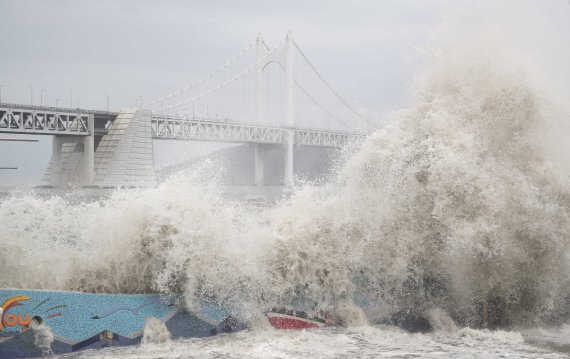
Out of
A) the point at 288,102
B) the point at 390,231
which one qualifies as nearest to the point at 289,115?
the point at 288,102

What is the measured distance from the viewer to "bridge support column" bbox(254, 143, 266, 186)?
163 feet

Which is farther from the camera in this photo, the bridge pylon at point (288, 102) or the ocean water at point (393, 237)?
the bridge pylon at point (288, 102)

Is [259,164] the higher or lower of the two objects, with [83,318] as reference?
higher

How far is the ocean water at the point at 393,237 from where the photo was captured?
913 centimetres

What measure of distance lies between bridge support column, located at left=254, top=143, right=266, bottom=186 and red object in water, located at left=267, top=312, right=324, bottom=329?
39.6 meters

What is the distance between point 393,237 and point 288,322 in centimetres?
205

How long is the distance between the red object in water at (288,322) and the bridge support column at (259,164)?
39631mm

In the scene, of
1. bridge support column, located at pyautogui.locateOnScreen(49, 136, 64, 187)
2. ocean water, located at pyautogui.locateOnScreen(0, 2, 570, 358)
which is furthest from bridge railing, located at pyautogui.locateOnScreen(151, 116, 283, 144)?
ocean water, located at pyautogui.locateOnScreen(0, 2, 570, 358)

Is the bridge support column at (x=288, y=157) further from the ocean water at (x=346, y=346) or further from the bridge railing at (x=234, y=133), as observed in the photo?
the ocean water at (x=346, y=346)

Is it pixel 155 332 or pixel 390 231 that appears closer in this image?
pixel 155 332

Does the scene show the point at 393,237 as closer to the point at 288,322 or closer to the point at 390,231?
the point at 390,231

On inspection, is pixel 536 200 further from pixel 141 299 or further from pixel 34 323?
pixel 34 323

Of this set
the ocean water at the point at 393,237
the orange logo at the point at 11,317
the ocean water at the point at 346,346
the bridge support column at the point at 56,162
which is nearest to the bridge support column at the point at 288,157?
the bridge support column at the point at 56,162

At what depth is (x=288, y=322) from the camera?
369 inches
